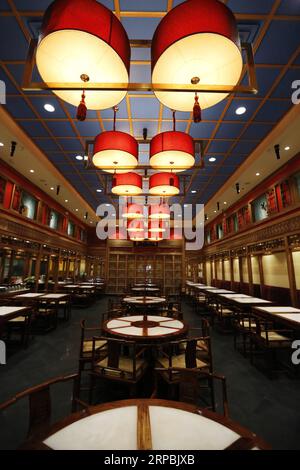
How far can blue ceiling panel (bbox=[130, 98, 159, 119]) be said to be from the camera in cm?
373

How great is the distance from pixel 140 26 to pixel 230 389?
4.80m

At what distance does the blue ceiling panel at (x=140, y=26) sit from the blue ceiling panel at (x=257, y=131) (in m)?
2.69

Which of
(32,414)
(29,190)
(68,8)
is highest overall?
(29,190)

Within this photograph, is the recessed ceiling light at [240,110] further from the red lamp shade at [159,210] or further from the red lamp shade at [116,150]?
the red lamp shade at [116,150]

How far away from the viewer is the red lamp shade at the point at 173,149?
8.29 feet

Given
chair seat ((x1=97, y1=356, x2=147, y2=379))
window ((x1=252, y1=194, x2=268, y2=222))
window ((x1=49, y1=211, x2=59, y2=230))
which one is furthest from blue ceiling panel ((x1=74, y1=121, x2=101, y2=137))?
window ((x1=49, y1=211, x2=59, y2=230))

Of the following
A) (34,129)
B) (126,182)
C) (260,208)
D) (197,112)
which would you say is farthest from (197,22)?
(260,208)

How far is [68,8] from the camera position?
1.24m

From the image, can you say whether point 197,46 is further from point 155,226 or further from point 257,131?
point 155,226

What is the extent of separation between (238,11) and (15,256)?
7436mm

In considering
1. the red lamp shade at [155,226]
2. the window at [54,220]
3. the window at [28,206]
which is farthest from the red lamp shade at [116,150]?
the window at [54,220]

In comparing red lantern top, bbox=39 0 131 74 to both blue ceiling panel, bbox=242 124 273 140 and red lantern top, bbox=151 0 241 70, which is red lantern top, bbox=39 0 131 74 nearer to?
red lantern top, bbox=151 0 241 70
